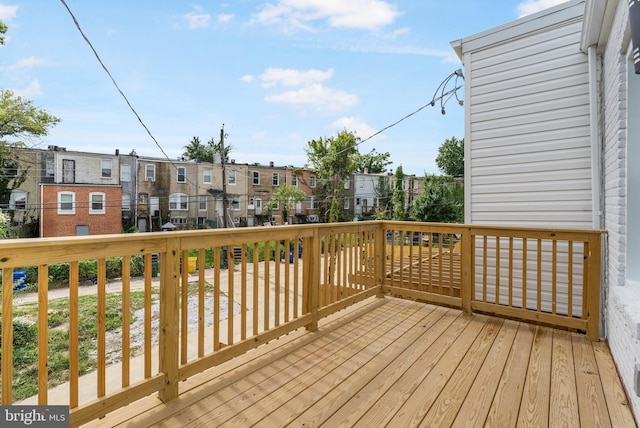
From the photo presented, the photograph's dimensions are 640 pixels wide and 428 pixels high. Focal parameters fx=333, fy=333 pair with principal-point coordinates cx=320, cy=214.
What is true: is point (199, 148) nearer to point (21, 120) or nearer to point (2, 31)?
point (21, 120)

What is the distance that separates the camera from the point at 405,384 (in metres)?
1.96

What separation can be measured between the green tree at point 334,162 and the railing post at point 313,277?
845 inches

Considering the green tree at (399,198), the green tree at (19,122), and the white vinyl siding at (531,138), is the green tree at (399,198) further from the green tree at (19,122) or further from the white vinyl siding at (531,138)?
the green tree at (19,122)

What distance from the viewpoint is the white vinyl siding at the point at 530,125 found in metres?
3.23

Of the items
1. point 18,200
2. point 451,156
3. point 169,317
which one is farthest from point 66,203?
point 451,156

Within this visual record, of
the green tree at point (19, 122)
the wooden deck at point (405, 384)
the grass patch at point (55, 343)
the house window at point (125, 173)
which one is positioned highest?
the green tree at point (19, 122)

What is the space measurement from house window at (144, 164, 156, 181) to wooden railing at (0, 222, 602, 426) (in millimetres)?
18316

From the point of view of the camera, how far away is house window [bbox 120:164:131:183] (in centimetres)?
2045

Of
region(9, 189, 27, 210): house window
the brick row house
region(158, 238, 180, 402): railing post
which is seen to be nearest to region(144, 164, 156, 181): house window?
the brick row house

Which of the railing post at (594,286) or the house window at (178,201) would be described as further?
the house window at (178,201)

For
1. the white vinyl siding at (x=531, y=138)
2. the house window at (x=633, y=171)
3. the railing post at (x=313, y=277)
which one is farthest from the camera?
the white vinyl siding at (x=531, y=138)

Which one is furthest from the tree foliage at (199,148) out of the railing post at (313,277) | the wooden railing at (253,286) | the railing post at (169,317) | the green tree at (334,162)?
the railing post at (169,317)

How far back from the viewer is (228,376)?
6.64 feet

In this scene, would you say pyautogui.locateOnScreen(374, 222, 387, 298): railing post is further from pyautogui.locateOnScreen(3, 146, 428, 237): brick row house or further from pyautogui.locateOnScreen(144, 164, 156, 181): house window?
pyautogui.locateOnScreen(144, 164, 156, 181): house window
